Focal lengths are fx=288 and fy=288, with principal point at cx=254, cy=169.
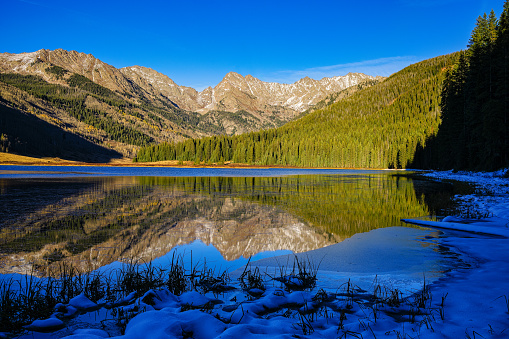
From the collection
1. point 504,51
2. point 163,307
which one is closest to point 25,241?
point 163,307

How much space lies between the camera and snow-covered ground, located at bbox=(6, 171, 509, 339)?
4062mm

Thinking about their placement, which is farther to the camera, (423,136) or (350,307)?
(423,136)

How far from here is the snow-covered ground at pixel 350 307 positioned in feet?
13.3

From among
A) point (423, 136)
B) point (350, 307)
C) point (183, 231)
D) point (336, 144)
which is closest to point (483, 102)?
point (183, 231)

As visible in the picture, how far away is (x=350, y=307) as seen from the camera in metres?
5.16

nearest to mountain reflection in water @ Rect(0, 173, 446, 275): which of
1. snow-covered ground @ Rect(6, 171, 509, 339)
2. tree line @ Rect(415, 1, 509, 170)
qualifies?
snow-covered ground @ Rect(6, 171, 509, 339)

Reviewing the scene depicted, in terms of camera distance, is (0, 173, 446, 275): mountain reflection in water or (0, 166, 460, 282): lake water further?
(0, 173, 446, 275): mountain reflection in water

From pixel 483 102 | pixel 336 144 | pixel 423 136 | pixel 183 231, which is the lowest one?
pixel 183 231

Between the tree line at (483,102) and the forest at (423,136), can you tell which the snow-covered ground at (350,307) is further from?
the forest at (423,136)

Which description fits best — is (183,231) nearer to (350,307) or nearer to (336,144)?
(350,307)

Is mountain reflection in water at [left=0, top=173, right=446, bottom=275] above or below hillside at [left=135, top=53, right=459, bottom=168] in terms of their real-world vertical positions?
below

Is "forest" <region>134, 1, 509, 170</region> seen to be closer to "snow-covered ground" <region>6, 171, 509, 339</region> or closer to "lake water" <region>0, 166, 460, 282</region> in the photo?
"lake water" <region>0, 166, 460, 282</region>

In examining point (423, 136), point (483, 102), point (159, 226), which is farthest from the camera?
point (423, 136)

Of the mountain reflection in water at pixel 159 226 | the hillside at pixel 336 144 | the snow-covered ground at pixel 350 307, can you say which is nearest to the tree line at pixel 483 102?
the mountain reflection in water at pixel 159 226
